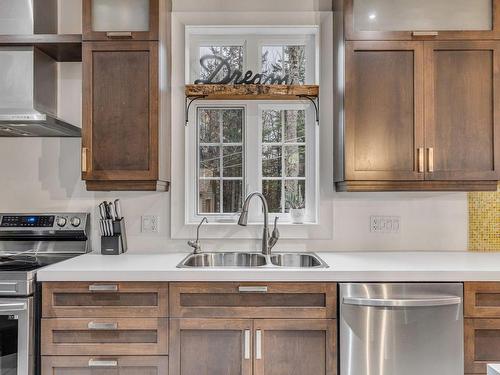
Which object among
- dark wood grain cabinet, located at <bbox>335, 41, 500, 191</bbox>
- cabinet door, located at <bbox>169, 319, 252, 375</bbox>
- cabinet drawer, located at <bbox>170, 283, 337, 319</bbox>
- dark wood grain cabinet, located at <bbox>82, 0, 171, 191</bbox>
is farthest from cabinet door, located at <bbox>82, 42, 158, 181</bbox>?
dark wood grain cabinet, located at <bbox>335, 41, 500, 191</bbox>

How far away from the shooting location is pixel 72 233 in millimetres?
2285

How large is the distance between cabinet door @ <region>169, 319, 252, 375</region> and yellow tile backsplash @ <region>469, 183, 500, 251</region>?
1.55 m

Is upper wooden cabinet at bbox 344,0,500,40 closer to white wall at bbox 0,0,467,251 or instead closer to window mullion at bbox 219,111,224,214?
white wall at bbox 0,0,467,251

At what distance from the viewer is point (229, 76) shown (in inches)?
94.7

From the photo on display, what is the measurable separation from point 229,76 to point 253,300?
1418mm

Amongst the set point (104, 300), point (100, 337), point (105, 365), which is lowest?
point (105, 365)

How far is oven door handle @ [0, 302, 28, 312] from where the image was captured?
1.64 meters

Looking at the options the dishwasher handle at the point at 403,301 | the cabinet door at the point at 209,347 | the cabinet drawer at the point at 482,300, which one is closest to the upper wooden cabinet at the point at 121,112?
the cabinet door at the point at 209,347

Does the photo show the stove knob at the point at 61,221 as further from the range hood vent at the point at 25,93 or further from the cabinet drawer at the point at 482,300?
the cabinet drawer at the point at 482,300

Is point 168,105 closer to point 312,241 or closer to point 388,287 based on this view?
point 312,241

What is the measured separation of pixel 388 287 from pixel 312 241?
2.21 feet

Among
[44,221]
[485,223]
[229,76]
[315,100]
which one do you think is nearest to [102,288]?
[44,221]

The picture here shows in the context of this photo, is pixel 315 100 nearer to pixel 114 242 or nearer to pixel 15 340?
pixel 114 242

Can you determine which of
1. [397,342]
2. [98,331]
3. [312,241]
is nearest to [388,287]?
[397,342]
